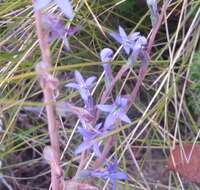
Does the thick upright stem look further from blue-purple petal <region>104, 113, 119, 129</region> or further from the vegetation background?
the vegetation background

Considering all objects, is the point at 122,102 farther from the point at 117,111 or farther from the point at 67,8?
the point at 67,8

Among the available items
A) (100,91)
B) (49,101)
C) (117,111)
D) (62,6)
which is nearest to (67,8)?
(62,6)

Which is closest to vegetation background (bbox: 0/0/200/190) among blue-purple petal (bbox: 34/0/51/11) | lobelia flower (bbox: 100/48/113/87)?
lobelia flower (bbox: 100/48/113/87)

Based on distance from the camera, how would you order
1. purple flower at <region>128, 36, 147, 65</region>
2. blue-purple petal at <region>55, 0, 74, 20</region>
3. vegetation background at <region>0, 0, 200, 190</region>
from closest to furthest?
blue-purple petal at <region>55, 0, 74, 20</region>, purple flower at <region>128, 36, 147, 65</region>, vegetation background at <region>0, 0, 200, 190</region>

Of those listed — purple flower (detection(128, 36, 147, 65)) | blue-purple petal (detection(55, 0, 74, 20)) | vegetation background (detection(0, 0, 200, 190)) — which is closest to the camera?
blue-purple petal (detection(55, 0, 74, 20))

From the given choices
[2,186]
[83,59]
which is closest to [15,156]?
[2,186]

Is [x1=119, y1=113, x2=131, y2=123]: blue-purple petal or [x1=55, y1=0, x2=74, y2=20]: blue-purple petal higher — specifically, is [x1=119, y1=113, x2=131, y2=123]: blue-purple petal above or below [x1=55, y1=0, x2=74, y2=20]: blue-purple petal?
below

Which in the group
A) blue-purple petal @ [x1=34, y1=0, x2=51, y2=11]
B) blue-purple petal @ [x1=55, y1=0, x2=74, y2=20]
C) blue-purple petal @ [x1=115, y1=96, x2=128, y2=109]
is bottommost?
blue-purple petal @ [x1=115, y1=96, x2=128, y2=109]

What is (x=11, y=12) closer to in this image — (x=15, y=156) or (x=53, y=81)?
(x=15, y=156)
